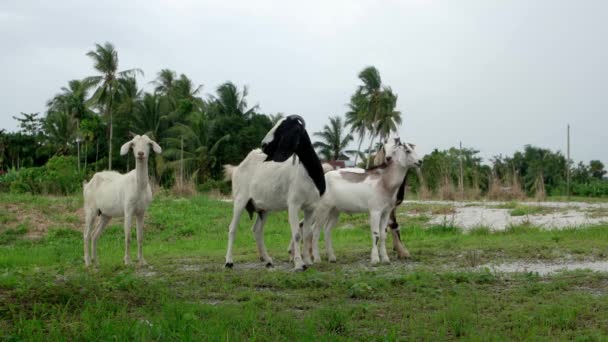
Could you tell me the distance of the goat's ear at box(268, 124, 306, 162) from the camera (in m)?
9.87

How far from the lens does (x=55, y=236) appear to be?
758 inches

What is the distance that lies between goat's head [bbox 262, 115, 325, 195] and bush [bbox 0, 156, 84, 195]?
2209cm

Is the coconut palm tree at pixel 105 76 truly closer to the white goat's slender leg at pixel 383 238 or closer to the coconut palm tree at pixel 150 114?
the coconut palm tree at pixel 150 114

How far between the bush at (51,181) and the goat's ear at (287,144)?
22244 millimetres

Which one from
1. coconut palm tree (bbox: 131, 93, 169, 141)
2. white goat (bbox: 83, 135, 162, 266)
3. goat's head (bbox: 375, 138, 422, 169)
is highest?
coconut palm tree (bbox: 131, 93, 169, 141)

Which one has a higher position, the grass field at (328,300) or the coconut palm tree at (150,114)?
the coconut palm tree at (150,114)

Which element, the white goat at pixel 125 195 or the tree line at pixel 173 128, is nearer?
the white goat at pixel 125 195

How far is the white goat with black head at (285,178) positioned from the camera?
10000mm

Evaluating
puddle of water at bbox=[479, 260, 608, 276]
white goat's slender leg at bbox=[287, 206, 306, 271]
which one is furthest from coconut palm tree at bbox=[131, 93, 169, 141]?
puddle of water at bbox=[479, 260, 608, 276]

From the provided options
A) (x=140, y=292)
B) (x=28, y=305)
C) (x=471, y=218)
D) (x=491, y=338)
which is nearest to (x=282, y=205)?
(x=140, y=292)

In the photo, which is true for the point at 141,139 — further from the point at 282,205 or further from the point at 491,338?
the point at 491,338

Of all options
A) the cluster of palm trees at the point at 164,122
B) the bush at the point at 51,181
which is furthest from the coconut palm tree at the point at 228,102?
the bush at the point at 51,181

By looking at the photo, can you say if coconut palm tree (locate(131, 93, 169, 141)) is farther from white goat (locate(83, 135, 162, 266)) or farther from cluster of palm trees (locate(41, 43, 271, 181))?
white goat (locate(83, 135, 162, 266))

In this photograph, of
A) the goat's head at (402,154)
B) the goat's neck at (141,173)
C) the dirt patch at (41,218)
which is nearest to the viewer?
the goat's head at (402,154)
